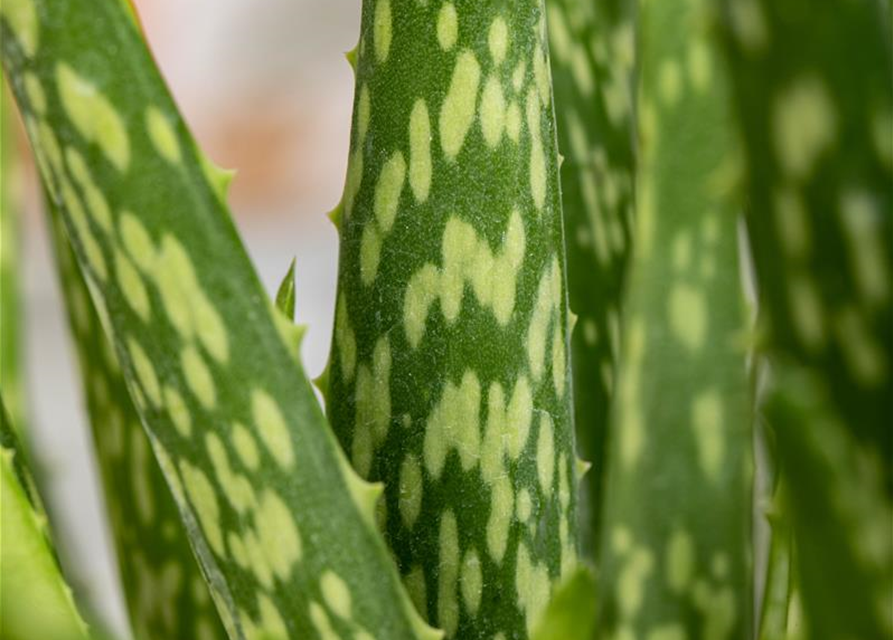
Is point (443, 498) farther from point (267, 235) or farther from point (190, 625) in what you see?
point (267, 235)

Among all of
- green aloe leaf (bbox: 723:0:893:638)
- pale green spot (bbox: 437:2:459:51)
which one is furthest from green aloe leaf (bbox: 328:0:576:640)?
green aloe leaf (bbox: 723:0:893:638)

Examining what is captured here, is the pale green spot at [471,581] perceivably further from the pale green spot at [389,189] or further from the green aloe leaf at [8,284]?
the green aloe leaf at [8,284]

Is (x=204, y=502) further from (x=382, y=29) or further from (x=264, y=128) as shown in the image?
(x=264, y=128)

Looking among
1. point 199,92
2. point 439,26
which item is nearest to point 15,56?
point 439,26

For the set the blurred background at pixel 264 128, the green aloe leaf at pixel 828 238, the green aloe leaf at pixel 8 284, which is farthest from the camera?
the blurred background at pixel 264 128

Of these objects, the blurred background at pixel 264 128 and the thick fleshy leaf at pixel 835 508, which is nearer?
the thick fleshy leaf at pixel 835 508

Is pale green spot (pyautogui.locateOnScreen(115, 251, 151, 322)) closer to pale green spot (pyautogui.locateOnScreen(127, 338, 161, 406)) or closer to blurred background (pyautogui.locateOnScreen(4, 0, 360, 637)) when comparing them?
pale green spot (pyautogui.locateOnScreen(127, 338, 161, 406))

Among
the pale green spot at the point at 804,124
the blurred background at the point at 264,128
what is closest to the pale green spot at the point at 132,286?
the pale green spot at the point at 804,124
